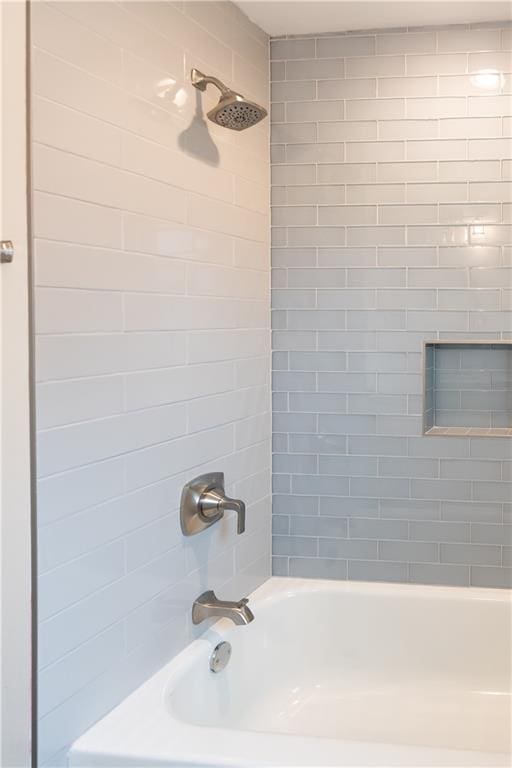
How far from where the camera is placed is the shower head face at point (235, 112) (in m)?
2.18

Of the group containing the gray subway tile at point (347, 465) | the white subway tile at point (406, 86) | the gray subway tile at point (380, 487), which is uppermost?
the white subway tile at point (406, 86)

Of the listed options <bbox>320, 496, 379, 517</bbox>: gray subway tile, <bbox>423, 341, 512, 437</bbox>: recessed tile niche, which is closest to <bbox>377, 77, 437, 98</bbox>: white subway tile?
<bbox>423, 341, 512, 437</bbox>: recessed tile niche

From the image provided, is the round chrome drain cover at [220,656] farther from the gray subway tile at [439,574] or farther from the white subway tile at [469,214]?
the white subway tile at [469,214]

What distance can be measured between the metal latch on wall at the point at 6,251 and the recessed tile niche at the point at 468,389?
1.62 metres

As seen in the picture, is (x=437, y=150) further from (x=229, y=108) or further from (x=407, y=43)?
(x=229, y=108)

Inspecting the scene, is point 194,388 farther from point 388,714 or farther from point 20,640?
point 388,714

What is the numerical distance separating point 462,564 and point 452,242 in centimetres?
107

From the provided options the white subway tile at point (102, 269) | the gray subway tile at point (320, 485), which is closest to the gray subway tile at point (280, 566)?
the gray subway tile at point (320, 485)

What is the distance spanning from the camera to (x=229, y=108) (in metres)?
2.20

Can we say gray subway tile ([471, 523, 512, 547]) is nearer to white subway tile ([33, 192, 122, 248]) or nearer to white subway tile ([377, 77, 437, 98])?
white subway tile ([377, 77, 437, 98])

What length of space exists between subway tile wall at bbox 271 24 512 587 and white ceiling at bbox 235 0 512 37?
0.16 ft

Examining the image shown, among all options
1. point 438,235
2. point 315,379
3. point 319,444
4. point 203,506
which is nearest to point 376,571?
point 319,444

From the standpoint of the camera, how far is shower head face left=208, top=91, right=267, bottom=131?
85.7 inches

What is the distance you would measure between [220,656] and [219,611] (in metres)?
0.14
